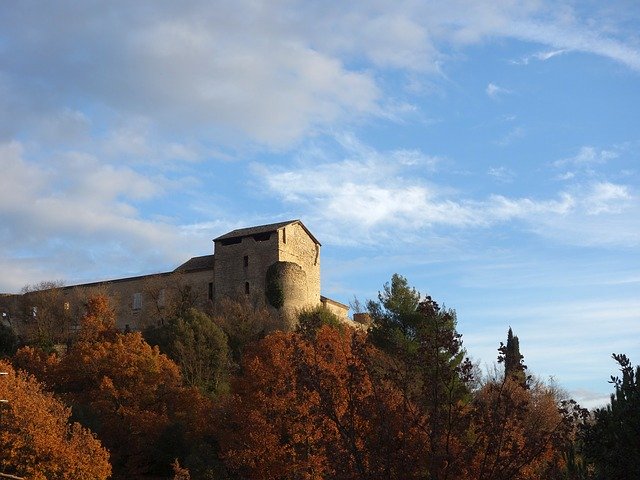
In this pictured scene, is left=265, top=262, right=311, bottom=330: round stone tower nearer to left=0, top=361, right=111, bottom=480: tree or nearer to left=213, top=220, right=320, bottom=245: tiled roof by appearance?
left=213, top=220, right=320, bottom=245: tiled roof

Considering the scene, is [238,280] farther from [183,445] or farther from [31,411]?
[31,411]

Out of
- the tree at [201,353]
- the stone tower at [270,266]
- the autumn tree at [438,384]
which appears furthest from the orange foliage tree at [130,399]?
the autumn tree at [438,384]

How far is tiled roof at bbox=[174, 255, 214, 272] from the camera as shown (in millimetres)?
65713

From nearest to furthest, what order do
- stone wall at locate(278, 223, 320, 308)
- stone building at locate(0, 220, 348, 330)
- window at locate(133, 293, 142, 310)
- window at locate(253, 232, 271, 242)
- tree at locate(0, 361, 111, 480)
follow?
tree at locate(0, 361, 111, 480)
stone building at locate(0, 220, 348, 330)
stone wall at locate(278, 223, 320, 308)
window at locate(253, 232, 271, 242)
window at locate(133, 293, 142, 310)

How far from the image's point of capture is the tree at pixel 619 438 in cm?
1103

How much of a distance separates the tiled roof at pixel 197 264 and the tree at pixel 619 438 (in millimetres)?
53972

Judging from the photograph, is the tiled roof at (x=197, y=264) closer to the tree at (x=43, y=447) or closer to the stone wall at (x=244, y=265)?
the stone wall at (x=244, y=265)

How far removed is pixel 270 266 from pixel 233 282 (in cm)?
334

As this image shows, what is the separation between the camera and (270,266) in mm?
62000

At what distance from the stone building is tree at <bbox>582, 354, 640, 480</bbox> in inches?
1841

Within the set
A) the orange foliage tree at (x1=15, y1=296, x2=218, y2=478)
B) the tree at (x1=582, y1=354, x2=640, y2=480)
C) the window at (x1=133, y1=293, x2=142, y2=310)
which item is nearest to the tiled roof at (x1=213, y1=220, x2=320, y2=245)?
the window at (x1=133, y1=293, x2=142, y2=310)

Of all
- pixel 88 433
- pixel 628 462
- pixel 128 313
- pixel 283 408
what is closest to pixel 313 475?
pixel 283 408

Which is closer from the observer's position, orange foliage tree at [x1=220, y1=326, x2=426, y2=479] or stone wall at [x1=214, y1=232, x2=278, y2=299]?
orange foliage tree at [x1=220, y1=326, x2=426, y2=479]

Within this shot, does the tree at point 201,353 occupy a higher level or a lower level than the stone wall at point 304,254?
→ lower
